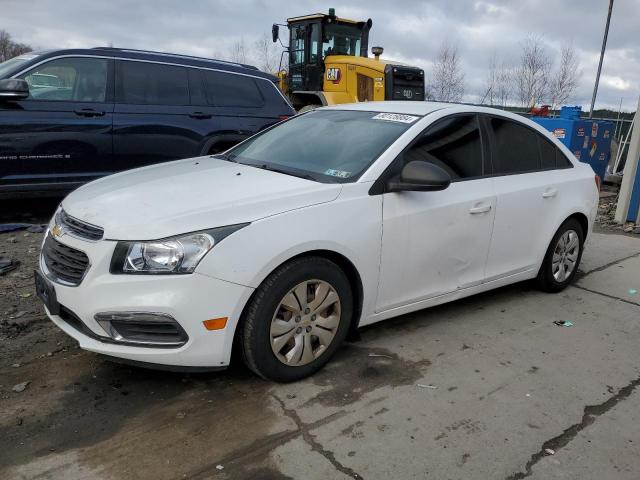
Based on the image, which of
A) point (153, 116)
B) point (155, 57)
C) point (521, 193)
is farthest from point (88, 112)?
point (521, 193)

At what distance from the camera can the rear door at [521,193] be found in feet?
13.7

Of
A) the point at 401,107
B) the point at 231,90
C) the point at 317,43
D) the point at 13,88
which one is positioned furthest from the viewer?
the point at 317,43

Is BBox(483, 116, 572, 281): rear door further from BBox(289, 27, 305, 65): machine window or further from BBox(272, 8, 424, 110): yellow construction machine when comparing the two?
BBox(289, 27, 305, 65): machine window

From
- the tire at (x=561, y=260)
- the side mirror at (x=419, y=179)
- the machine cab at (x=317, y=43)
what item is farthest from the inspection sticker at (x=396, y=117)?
the machine cab at (x=317, y=43)

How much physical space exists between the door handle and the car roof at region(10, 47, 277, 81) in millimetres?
4194

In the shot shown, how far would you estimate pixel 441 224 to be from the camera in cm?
370

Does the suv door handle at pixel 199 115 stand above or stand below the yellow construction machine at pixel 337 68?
below

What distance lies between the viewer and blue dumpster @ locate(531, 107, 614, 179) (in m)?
10.7

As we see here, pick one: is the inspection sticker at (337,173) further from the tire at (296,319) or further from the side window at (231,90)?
the side window at (231,90)

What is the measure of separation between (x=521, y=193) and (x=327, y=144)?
159 centimetres

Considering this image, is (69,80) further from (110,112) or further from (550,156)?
(550,156)

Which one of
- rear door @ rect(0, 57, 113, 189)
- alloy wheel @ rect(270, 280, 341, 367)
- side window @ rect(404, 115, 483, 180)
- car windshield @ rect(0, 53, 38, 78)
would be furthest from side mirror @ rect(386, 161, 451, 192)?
car windshield @ rect(0, 53, 38, 78)

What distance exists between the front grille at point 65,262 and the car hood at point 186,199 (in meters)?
0.19

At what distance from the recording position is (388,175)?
3.46 metres
